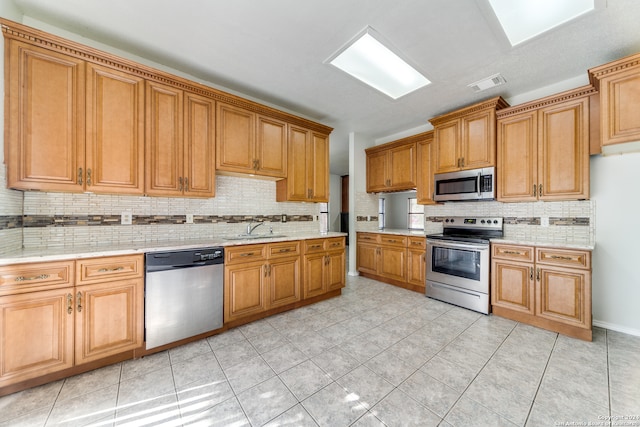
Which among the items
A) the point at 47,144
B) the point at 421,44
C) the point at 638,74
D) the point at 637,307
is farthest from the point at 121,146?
the point at 637,307

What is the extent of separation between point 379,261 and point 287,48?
3412 millimetres

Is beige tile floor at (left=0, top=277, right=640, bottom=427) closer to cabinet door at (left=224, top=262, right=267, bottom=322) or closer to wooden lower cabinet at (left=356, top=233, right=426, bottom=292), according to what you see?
cabinet door at (left=224, top=262, right=267, bottom=322)

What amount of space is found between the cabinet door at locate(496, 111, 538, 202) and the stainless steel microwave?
0.34 ft

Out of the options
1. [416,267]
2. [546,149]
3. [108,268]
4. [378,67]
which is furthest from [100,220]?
[546,149]

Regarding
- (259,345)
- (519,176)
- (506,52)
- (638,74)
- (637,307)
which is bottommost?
(259,345)

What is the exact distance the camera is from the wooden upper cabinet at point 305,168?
334 centimetres

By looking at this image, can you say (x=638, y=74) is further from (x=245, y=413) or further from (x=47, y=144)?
(x=47, y=144)

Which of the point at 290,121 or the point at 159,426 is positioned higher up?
the point at 290,121

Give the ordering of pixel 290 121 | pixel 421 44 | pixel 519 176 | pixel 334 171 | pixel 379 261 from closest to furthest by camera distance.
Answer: pixel 421 44, pixel 519 176, pixel 290 121, pixel 379 261, pixel 334 171

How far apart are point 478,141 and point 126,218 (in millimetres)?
4241

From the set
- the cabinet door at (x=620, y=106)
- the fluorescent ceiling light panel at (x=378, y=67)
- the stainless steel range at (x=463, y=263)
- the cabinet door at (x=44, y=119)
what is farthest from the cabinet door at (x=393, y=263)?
the cabinet door at (x=44, y=119)

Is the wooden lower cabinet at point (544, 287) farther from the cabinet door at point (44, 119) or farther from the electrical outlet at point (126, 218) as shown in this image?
the cabinet door at point (44, 119)

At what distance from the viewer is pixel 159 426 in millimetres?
1379

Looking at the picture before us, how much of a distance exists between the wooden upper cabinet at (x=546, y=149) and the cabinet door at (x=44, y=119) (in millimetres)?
4440
